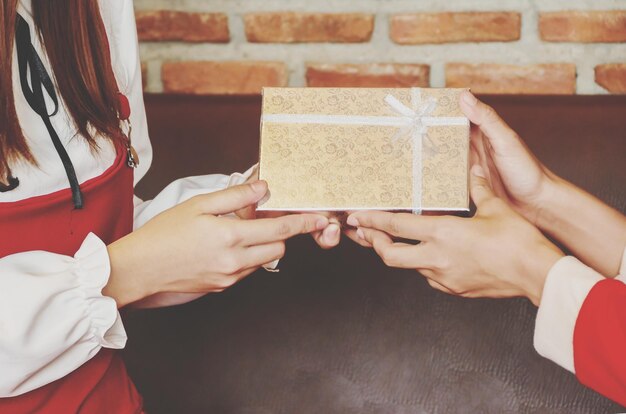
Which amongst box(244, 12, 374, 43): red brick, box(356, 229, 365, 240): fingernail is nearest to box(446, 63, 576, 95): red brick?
box(244, 12, 374, 43): red brick

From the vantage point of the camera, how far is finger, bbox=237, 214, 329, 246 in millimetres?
705

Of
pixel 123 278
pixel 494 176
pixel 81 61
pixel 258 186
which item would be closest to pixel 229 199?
pixel 258 186

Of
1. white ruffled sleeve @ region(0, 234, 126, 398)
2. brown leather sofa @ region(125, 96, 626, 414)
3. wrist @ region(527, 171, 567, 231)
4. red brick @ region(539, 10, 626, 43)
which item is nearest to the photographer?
white ruffled sleeve @ region(0, 234, 126, 398)

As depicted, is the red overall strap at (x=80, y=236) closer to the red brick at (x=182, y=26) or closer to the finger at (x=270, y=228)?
the finger at (x=270, y=228)

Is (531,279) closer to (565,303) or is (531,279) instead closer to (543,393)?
(565,303)

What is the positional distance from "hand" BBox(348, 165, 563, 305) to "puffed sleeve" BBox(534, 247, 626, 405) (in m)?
0.02

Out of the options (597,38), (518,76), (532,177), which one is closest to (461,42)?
(518,76)

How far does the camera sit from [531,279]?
73 cm

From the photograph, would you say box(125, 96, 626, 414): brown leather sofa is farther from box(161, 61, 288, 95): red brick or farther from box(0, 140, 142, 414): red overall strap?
box(161, 61, 288, 95): red brick

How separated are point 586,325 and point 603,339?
0.8 inches

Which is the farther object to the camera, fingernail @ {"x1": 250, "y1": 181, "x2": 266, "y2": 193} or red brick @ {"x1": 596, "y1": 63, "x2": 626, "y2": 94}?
red brick @ {"x1": 596, "y1": 63, "x2": 626, "y2": 94}

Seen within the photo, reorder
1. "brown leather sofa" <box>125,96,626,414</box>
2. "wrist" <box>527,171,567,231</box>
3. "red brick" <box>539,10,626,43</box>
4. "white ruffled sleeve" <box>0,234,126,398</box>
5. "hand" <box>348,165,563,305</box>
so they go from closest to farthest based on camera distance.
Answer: "white ruffled sleeve" <box>0,234,126,398</box> → "hand" <box>348,165,563,305</box> → "wrist" <box>527,171,567,231</box> → "brown leather sofa" <box>125,96,626,414</box> → "red brick" <box>539,10,626,43</box>

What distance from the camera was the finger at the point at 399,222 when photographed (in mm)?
742

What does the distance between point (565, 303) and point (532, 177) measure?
0.20m
